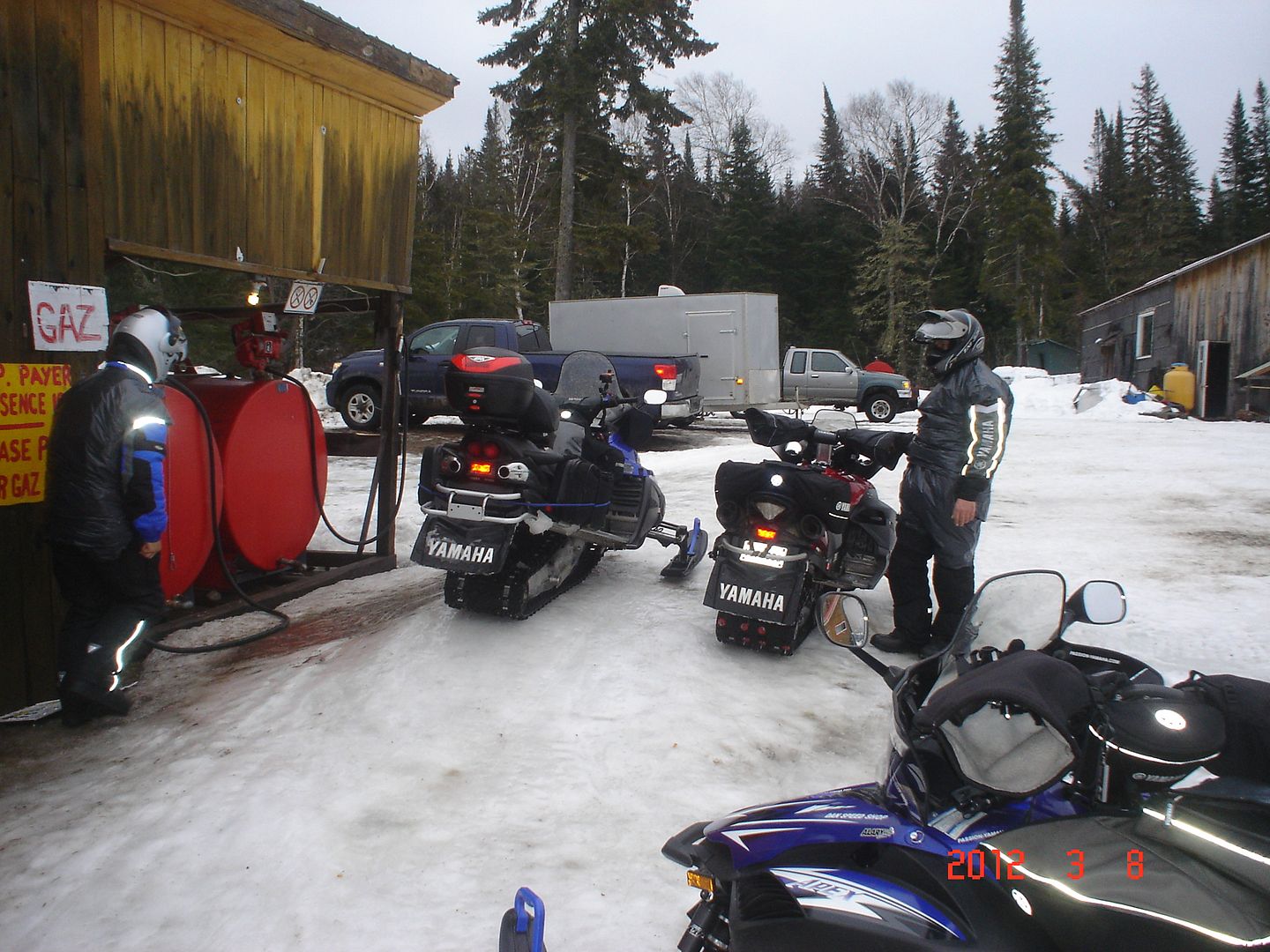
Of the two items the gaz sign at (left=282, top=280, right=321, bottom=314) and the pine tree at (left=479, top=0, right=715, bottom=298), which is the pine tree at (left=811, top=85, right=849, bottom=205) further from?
the gaz sign at (left=282, top=280, right=321, bottom=314)

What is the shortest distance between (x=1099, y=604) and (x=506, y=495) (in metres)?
3.23

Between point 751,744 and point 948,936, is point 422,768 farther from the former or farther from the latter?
point 948,936

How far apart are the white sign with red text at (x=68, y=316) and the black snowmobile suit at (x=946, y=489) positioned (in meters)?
4.31

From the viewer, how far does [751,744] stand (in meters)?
3.67

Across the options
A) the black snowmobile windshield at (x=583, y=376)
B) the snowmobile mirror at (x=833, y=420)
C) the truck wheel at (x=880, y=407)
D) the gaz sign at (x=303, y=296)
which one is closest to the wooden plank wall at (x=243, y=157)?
the gaz sign at (x=303, y=296)

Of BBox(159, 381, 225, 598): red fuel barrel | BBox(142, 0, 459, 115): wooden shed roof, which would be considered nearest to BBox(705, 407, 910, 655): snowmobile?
BBox(159, 381, 225, 598): red fuel barrel

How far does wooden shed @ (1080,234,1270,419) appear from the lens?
69.8 feet

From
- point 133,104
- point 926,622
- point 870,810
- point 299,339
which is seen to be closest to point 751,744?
point 926,622

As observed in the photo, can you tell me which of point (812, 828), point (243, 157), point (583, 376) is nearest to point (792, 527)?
point (583, 376)

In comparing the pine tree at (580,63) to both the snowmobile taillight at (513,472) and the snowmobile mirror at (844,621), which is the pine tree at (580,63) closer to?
the snowmobile taillight at (513,472)

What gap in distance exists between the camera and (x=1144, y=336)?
90.5 ft

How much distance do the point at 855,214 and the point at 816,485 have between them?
4643 centimetres

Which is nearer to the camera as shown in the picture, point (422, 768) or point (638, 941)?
point (638, 941)

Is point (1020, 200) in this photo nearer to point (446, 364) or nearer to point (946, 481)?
point (446, 364)
